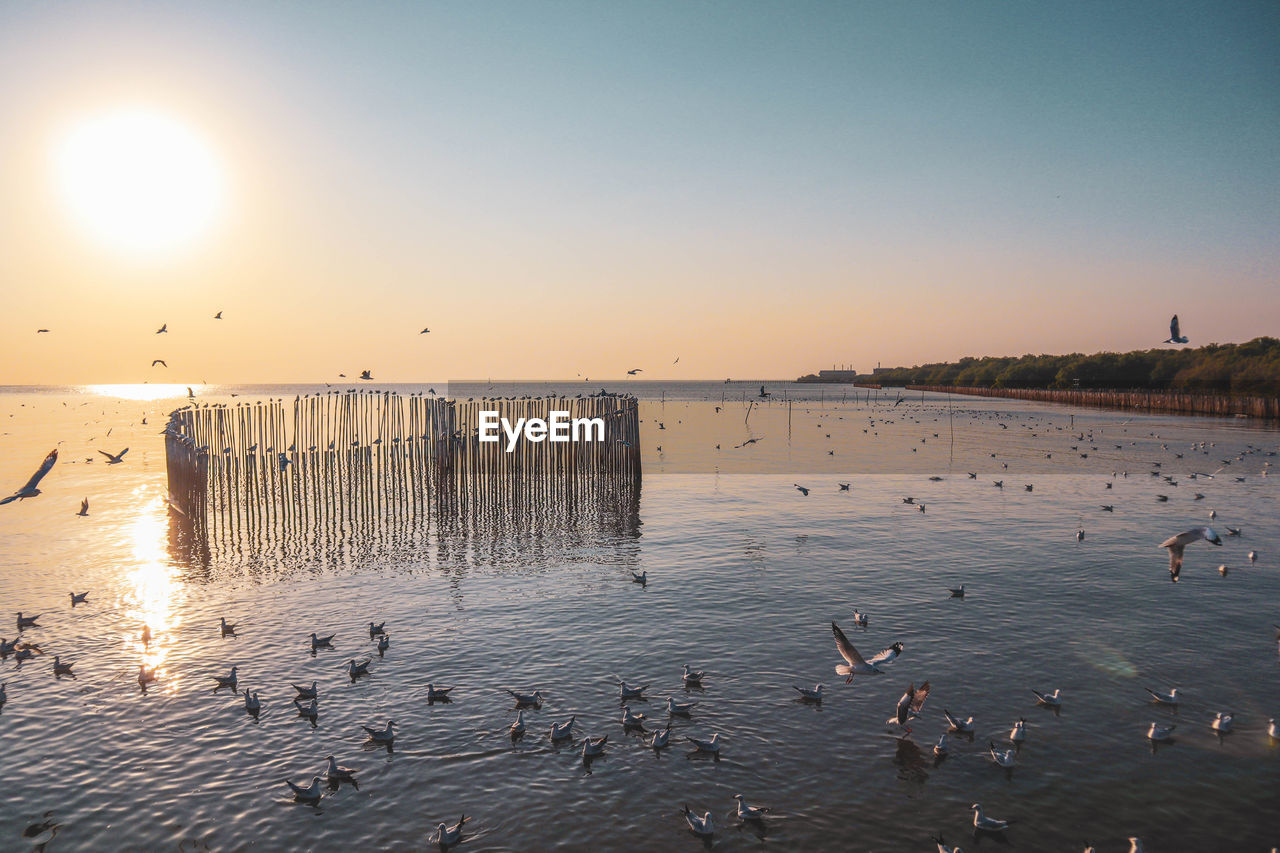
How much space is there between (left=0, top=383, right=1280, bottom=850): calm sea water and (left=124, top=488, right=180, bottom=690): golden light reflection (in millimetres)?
130

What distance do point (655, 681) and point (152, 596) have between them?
14417 millimetres

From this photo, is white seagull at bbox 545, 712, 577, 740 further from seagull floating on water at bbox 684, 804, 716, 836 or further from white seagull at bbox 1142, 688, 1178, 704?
white seagull at bbox 1142, 688, 1178, 704

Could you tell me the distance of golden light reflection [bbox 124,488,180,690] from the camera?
15703mm

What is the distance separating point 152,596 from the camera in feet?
65.0

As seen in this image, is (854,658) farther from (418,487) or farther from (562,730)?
(418,487)

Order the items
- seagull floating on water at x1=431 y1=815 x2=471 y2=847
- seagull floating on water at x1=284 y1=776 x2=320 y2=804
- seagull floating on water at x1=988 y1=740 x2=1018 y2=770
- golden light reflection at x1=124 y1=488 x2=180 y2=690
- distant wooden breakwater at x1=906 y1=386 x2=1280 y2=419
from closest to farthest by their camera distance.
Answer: seagull floating on water at x1=431 y1=815 x2=471 y2=847, seagull floating on water at x1=284 y1=776 x2=320 y2=804, seagull floating on water at x1=988 y1=740 x2=1018 y2=770, golden light reflection at x1=124 y1=488 x2=180 y2=690, distant wooden breakwater at x1=906 y1=386 x2=1280 y2=419

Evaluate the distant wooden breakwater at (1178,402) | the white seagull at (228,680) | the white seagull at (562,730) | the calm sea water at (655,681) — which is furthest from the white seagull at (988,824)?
the distant wooden breakwater at (1178,402)

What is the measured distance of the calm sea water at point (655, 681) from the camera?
10.3 meters

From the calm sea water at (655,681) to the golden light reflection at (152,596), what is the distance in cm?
13

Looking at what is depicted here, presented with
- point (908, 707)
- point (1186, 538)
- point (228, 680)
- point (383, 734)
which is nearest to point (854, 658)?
point (908, 707)

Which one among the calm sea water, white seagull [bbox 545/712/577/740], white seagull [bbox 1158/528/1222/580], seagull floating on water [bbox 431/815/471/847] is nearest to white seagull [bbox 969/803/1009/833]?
the calm sea water

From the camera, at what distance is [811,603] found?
63.6ft

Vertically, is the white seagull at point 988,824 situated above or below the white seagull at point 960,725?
below

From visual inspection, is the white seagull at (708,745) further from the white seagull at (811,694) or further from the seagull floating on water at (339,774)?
the seagull floating on water at (339,774)
